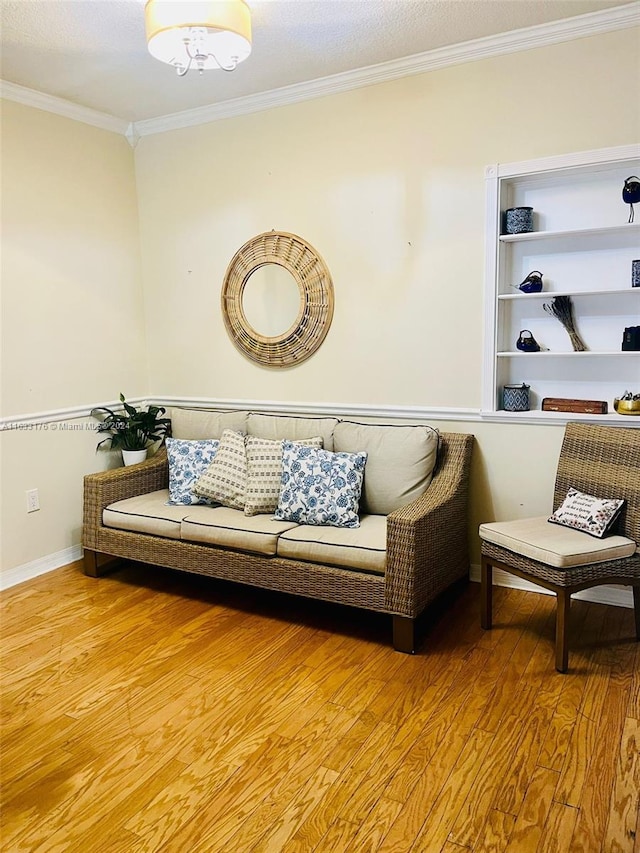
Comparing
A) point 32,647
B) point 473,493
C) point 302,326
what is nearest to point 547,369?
point 473,493

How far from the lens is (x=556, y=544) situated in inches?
104

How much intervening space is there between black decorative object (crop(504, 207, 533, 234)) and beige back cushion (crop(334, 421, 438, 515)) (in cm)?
105

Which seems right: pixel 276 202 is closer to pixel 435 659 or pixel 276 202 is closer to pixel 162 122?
pixel 162 122

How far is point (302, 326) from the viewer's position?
3855mm

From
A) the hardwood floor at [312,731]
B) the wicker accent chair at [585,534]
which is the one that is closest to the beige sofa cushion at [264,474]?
the hardwood floor at [312,731]

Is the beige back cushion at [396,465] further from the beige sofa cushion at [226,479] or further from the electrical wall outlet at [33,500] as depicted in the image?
the electrical wall outlet at [33,500]

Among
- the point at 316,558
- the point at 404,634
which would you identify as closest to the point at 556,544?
the point at 404,634

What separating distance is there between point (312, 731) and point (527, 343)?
206 cm

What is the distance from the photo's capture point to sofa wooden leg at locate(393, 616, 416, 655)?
9.16ft

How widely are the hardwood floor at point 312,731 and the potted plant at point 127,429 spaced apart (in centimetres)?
114

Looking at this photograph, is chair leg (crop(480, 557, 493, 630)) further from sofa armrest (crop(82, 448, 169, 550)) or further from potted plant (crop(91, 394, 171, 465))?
potted plant (crop(91, 394, 171, 465))

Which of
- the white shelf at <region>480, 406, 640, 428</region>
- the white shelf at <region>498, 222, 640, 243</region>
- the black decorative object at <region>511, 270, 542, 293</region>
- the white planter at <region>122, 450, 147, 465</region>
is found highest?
the white shelf at <region>498, 222, 640, 243</region>

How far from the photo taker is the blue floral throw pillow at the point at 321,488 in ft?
10.4

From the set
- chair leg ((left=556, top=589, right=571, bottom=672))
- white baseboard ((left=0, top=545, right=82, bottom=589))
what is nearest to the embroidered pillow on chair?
chair leg ((left=556, top=589, right=571, bottom=672))
